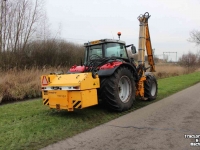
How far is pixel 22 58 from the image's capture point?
16.7m

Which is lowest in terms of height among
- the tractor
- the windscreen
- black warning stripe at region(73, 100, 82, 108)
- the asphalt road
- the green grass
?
the asphalt road

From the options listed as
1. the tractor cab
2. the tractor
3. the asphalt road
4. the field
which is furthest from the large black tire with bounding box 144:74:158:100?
the field

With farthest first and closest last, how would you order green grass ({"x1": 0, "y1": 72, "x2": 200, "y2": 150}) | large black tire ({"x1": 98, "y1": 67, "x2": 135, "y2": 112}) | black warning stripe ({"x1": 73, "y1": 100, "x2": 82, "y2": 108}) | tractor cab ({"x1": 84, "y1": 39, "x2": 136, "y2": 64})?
tractor cab ({"x1": 84, "y1": 39, "x2": 136, "y2": 64}) < large black tire ({"x1": 98, "y1": 67, "x2": 135, "y2": 112}) < black warning stripe ({"x1": 73, "y1": 100, "x2": 82, "y2": 108}) < green grass ({"x1": 0, "y1": 72, "x2": 200, "y2": 150})

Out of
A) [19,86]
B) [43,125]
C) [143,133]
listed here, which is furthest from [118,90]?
[19,86]

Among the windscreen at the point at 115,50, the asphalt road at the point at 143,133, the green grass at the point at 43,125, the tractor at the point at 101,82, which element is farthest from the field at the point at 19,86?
the asphalt road at the point at 143,133

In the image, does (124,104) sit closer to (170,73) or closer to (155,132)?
(155,132)

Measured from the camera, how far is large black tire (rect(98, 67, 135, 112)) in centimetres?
647

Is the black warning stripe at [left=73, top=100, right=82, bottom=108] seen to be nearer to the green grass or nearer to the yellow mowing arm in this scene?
the green grass

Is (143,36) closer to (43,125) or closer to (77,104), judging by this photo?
(77,104)

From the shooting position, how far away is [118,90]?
22.2 ft

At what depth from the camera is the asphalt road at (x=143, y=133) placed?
4289mm

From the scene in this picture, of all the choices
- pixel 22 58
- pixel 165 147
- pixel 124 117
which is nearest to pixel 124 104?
pixel 124 117

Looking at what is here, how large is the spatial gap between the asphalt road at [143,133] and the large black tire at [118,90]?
409 mm

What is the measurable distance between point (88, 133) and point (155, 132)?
149cm
